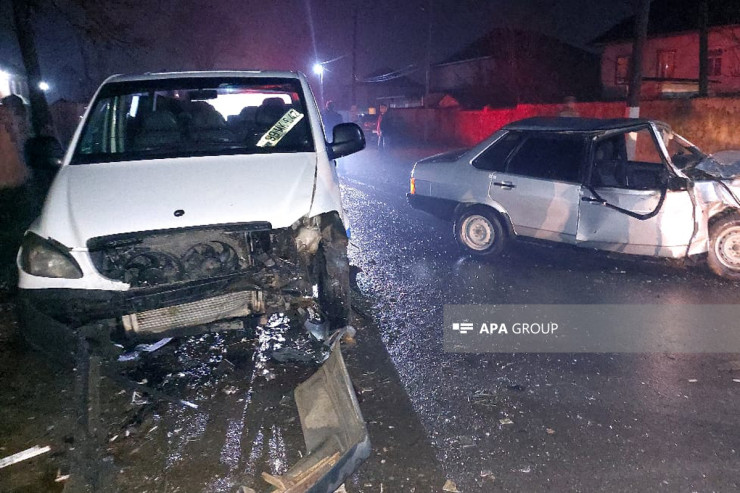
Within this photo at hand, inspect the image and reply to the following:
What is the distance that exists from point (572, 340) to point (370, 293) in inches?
80.1

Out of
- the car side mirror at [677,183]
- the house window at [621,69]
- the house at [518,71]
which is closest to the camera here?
the car side mirror at [677,183]

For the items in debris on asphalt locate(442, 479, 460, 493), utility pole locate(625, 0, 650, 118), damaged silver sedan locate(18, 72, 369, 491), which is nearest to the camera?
debris on asphalt locate(442, 479, 460, 493)

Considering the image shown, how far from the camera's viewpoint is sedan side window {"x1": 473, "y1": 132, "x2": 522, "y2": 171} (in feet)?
20.2

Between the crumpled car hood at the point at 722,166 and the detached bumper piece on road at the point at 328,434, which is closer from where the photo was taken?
the detached bumper piece on road at the point at 328,434

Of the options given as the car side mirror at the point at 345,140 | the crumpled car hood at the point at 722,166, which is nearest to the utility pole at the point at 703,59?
the crumpled car hood at the point at 722,166

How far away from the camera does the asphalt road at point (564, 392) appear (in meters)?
2.71

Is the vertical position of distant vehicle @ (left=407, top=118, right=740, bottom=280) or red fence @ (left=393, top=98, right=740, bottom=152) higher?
red fence @ (left=393, top=98, right=740, bottom=152)

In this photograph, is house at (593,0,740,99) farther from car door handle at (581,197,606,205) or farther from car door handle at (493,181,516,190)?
car door handle at (581,197,606,205)

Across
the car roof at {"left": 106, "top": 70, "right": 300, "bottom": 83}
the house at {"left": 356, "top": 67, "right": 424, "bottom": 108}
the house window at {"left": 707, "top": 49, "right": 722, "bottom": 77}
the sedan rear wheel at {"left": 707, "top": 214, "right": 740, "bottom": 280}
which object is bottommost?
the sedan rear wheel at {"left": 707, "top": 214, "right": 740, "bottom": 280}

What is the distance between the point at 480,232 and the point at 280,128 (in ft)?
10.1

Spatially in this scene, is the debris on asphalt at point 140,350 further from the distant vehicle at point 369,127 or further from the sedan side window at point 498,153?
the distant vehicle at point 369,127

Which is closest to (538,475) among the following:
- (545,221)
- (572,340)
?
(572,340)

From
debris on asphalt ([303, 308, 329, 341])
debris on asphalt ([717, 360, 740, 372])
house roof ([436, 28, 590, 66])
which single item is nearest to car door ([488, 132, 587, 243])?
debris on asphalt ([717, 360, 740, 372])

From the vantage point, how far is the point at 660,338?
4.25 meters
